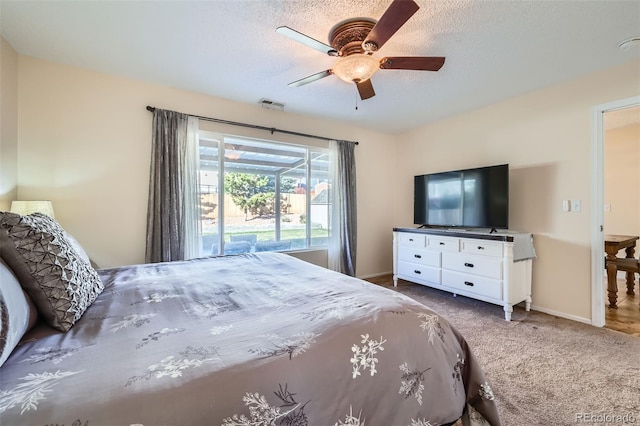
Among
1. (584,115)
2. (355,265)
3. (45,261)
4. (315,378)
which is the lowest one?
(355,265)

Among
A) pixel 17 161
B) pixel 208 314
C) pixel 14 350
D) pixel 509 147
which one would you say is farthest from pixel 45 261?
pixel 509 147

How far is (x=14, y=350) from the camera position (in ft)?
2.73

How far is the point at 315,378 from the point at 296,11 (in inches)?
83.3

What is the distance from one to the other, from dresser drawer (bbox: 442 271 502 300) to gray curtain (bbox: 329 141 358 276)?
1327 mm

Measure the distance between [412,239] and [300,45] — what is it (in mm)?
2768

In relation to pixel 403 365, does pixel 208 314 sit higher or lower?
higher

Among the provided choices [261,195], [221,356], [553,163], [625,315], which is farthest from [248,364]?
[625,315]

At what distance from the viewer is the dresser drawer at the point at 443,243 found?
127 inches

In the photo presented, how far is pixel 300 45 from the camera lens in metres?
2.16

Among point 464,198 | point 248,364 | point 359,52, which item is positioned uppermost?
point 359,52

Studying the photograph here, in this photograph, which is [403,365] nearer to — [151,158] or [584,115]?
[151,158]

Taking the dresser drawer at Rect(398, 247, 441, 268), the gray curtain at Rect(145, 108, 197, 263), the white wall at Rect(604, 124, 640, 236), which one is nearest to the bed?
the gray curtain at Rect(145, 108, 197, 263)

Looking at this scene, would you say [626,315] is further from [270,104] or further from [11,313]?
[11,313]

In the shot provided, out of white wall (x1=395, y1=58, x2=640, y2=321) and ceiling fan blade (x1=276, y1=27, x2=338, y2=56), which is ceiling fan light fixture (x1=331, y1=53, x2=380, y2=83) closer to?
ceiling fan blade (x1=276, y1=27, x2=338, y2=56)
